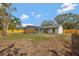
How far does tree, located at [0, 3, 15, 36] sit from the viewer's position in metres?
2.74

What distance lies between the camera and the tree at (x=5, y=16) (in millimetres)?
2736

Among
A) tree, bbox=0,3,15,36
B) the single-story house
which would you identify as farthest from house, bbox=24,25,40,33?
tree, bbox=0,3,15,36

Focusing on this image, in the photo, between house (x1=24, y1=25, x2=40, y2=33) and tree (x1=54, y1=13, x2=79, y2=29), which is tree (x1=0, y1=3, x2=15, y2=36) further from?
tree (x1=54, y1=13, x2=79, y2=29)

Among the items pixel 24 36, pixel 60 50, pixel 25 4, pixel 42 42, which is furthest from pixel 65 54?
pixel 25 4

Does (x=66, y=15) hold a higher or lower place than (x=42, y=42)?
higher

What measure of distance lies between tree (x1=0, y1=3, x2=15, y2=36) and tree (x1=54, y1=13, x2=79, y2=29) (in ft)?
1.37

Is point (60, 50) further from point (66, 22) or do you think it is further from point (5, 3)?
point (5, 3)

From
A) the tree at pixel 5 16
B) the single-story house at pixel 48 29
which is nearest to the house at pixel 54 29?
the single-story house at pixel 48 29

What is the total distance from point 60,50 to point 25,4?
0.51 m

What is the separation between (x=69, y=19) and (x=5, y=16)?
1.88 feet

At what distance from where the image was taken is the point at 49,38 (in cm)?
275

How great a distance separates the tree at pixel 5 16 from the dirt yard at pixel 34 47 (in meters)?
0.09

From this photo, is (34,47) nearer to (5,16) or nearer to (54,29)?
(54,29)

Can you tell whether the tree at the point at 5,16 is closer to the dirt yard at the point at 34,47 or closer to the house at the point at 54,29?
the dirt yard at the point at 34,47
